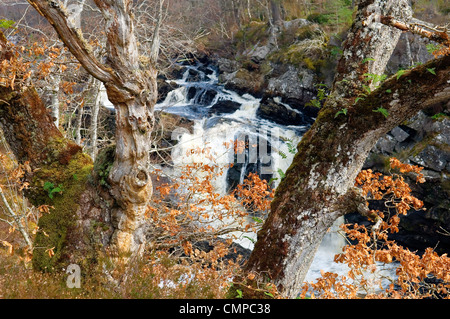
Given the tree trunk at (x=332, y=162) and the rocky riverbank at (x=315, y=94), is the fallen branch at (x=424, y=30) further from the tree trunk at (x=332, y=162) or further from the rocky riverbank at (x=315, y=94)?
the rocky riverbank at (x=315, y=94)

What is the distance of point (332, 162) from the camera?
3598mm

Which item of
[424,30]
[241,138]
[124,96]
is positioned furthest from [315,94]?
[124,96]

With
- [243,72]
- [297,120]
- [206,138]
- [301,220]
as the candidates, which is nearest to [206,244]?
[206,138]

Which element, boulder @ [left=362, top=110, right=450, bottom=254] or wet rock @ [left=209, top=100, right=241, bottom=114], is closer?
boulder @ [left=362, top=110, right=450, bottom=254]

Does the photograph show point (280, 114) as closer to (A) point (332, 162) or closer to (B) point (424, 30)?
(A) point (332, 162)

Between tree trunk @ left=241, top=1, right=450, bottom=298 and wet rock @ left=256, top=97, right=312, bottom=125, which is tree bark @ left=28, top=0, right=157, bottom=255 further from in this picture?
wet rock @ left=256, top=97, right=312, bottom=125

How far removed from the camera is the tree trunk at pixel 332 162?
11.6ft

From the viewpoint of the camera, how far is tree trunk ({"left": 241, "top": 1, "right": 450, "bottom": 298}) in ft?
11.6

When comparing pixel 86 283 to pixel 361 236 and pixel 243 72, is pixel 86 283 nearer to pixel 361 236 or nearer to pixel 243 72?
pixel 361 236

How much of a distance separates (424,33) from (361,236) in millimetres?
2343

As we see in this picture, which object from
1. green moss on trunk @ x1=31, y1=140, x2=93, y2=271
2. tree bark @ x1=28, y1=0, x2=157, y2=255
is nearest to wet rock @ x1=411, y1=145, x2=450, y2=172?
tree bark @ x1=28, y1=0, x2=157, y2=255

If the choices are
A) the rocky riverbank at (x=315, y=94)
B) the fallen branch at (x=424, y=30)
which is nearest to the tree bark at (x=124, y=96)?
the fallen branch at (x=424, y=30)

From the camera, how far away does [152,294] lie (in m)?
3.30

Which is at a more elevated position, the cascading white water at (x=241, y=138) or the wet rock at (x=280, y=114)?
the wet rock at (x=280, y=114)
